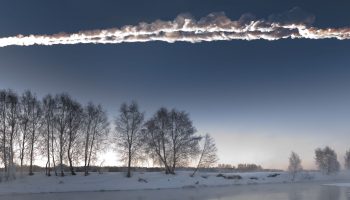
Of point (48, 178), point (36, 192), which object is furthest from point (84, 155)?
point (36, 192)

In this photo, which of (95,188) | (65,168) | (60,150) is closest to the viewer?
(95,188)

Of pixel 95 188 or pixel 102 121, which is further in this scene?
pixel 102 121

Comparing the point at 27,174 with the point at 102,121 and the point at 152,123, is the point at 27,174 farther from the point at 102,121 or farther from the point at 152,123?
the point at 152,123

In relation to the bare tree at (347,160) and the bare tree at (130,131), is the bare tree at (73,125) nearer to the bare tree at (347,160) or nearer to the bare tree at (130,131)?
the bare tree at (130,131)

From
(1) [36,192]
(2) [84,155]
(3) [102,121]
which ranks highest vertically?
(3) [102,121]

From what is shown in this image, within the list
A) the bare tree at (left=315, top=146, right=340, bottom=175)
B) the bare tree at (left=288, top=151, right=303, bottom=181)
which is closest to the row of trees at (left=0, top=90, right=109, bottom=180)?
the bare tree at (left=288, top=151, right=303, bottom=181)

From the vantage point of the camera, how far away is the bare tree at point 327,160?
149m

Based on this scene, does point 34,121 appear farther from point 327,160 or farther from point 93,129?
point 327,160

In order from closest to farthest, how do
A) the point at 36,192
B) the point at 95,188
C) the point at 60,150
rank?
1. the point at 36,192
2. the point at 95,188
3. the point at 60,150

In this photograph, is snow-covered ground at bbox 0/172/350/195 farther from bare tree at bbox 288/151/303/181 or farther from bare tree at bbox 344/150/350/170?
bare tree at bbox 344/150/350/170

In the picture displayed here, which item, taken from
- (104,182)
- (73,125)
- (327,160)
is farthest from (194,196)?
(327,160)

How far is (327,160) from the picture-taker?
496 feet

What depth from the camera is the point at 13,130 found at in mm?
59938

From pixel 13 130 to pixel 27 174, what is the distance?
21.8 feet
